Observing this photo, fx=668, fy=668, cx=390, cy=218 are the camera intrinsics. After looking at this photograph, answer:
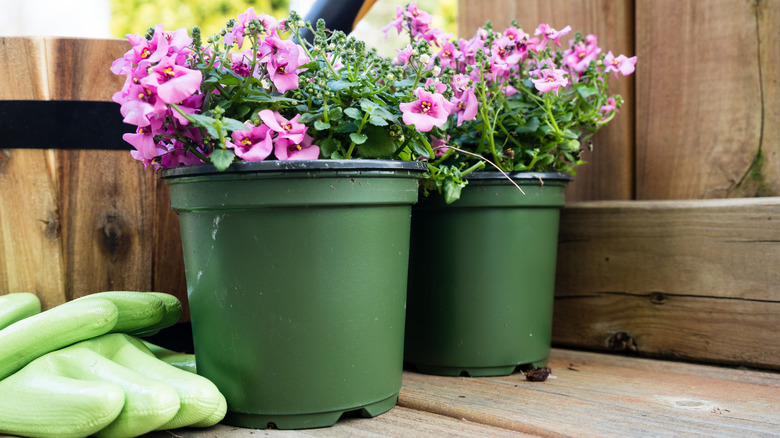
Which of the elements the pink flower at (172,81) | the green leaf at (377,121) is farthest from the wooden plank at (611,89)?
the pink flower at (172,81)

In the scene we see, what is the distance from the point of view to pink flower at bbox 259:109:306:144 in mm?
971

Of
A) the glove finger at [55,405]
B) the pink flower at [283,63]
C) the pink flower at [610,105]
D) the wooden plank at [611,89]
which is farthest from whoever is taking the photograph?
the wooden plank at [611,89]

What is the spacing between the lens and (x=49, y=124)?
53.0 inches

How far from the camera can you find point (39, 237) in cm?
135

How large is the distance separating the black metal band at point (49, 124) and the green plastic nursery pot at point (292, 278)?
17.2 inches

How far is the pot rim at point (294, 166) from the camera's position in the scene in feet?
3.10

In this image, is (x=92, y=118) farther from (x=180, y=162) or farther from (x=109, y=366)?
(x=109, y=366)

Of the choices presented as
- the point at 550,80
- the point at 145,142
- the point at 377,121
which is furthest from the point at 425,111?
the point at 145,142

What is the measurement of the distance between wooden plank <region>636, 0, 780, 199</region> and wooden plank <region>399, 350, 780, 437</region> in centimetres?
42

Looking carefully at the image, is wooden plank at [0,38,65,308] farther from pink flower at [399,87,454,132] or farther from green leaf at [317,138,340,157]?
pink flower at [399,87,454,132]

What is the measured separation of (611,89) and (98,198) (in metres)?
1.19

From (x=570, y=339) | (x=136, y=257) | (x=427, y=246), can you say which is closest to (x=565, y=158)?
(x=427, y=246)

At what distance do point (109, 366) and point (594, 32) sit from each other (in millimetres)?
1310

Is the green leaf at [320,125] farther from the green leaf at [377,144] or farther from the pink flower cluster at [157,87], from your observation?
the pink flower cluster at [157,87]
